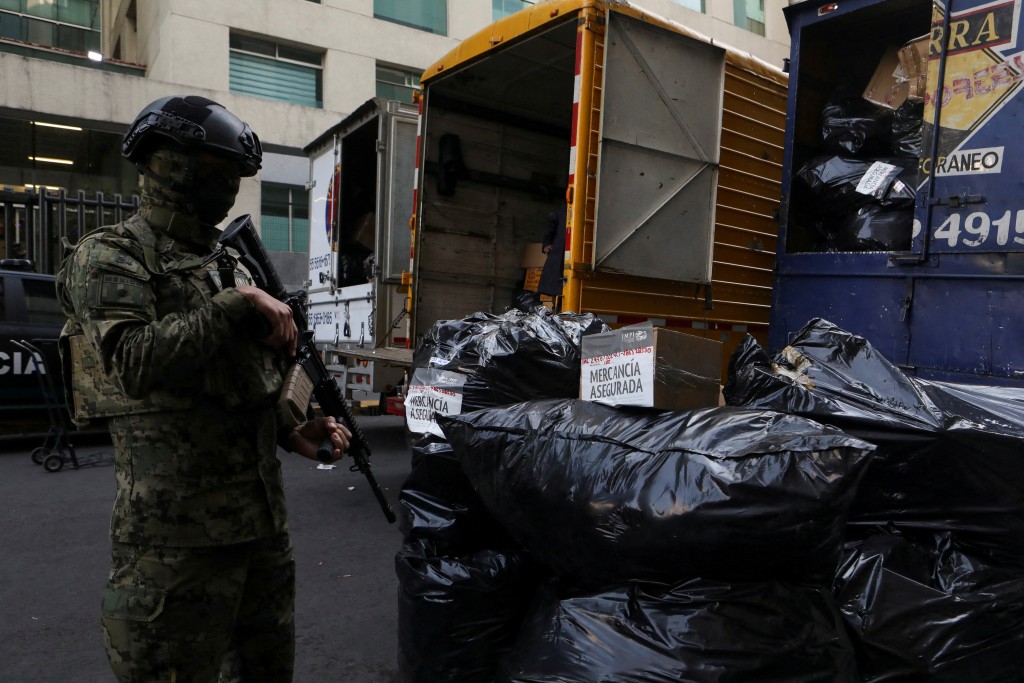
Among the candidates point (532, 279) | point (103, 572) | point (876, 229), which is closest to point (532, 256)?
point (532, 279)

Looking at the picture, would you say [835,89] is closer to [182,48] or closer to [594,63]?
[594,63]

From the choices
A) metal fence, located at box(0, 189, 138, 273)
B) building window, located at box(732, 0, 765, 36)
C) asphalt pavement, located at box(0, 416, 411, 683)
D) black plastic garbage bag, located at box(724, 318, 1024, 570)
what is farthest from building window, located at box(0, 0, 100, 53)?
black plastic garbage bag, located at box(724, 318, 1024, 570)

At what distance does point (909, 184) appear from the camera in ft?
11.1

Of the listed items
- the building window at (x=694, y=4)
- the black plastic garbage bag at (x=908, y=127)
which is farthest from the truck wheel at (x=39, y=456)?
the building window at (x=694, y=4)

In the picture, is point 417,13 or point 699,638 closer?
point 699,638

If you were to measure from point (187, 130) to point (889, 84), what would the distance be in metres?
3.70

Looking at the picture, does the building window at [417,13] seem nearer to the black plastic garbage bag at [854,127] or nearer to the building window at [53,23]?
the building window at [53,23]

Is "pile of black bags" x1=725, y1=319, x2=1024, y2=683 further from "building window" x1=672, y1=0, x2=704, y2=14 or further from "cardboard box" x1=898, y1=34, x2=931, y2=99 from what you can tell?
"building window" x1=672, y1=0, x2=704, y2=14

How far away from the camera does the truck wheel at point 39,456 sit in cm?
561

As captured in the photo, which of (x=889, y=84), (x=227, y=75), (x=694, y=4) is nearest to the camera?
(x=889, y=84)

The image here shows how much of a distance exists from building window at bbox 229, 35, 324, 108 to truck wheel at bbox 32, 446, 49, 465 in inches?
379

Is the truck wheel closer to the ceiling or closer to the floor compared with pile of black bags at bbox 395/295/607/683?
closer to the floor

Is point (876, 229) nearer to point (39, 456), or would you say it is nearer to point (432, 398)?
point (432, 398)

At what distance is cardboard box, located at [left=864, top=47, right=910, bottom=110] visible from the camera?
3.72 meters
